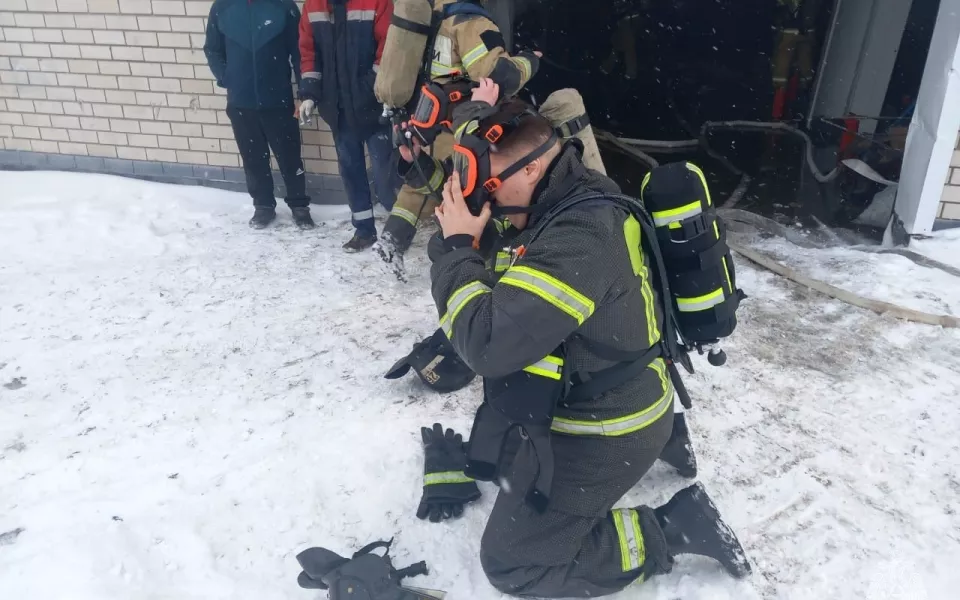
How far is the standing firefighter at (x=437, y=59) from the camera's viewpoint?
380 centimetres

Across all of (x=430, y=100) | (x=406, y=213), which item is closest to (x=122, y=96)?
(x=406, y=213)

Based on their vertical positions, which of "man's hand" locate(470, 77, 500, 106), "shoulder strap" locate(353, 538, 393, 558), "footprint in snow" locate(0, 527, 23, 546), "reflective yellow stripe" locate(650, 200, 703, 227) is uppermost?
"man's hand" locate(470, 77, 500, 106)

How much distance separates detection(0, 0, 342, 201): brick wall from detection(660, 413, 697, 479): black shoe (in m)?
4.01

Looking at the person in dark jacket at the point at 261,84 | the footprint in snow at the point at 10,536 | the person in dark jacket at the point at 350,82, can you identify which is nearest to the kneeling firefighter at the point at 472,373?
the person in dark jacket at the point at 350,82

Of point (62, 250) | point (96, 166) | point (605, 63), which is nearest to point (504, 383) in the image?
point (62, 250)

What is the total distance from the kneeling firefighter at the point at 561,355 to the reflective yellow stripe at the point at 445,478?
27 centimetres

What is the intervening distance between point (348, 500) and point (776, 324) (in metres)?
2.65

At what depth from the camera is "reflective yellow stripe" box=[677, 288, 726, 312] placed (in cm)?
221

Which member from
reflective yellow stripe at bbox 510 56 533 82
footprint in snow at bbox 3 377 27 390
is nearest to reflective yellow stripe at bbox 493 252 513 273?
reflective yellow stripe at bbox 510 56 533 82

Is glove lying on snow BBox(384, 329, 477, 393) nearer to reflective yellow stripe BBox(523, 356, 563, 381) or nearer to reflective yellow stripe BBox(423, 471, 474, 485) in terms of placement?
reflective yellow stripe BBox(423, 471, 474, 485)

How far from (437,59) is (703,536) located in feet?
9.93

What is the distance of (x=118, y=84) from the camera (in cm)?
591

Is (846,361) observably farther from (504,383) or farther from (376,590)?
(376,590)

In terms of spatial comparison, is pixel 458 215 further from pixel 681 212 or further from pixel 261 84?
pixel 261 84
